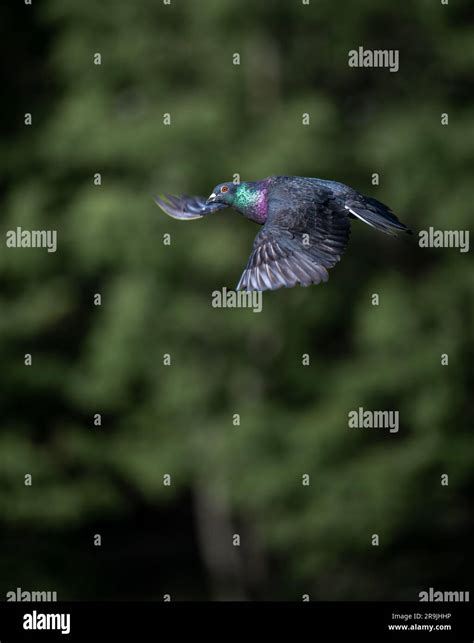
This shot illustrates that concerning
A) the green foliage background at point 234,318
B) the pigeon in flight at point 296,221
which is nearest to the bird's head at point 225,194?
the pigeon in flight at point 296,221

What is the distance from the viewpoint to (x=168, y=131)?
12227mm

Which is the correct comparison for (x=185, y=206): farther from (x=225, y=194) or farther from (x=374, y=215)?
(x=374, y=215)

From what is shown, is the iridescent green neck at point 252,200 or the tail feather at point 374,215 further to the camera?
the iridescent green neck at point 252,200

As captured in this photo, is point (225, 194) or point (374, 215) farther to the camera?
point (225, 194)

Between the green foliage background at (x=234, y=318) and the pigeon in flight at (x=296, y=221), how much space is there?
8.34 m

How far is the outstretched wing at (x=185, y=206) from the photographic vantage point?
10.6ft

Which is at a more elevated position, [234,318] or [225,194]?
[234,318]

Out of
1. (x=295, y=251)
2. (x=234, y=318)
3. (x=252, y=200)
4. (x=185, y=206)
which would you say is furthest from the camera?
(x=234, y=318)

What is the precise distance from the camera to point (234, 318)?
12195mm

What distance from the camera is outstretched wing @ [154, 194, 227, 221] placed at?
3.22 meters

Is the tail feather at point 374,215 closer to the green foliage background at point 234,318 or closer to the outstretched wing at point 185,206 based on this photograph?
the outstretched wing at point 185,206

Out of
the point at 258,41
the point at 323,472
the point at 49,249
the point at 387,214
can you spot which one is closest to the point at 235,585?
the point at 323,472

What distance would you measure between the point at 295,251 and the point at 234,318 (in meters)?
9.37

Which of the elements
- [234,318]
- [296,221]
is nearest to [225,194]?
[296,221]
